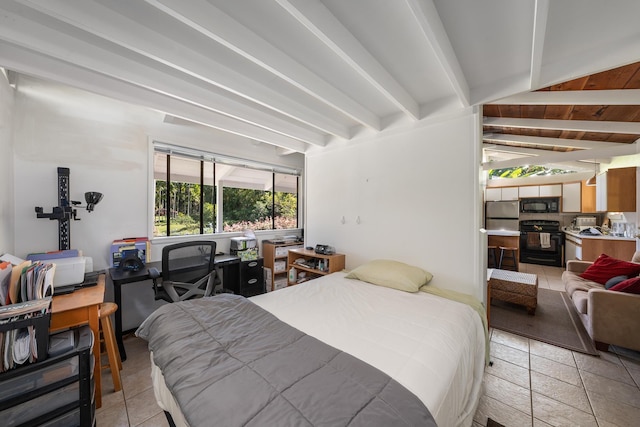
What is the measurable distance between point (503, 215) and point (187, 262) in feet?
24.1

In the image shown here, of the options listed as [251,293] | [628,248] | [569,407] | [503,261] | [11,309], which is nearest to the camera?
[11,309]

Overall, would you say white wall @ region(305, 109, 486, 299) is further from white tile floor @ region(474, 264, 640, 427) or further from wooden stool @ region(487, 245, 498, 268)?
wooden stool @ region(487, 245, 498, 268)

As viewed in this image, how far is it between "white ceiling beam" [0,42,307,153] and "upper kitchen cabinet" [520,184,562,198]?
7.35 m

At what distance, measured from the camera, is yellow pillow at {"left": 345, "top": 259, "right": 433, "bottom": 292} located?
229cm

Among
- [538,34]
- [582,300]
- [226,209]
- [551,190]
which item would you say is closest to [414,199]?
[538,34]

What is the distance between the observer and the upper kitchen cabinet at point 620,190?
3699mm

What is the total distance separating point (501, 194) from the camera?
20.8 feet

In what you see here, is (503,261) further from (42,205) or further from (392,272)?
(42,205)

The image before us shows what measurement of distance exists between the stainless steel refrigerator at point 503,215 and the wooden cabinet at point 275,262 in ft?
18.6

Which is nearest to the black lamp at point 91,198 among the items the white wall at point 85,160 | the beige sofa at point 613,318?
the white wall at point 85,160

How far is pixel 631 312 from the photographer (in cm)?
213

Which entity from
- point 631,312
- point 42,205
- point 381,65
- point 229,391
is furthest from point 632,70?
point 42,205

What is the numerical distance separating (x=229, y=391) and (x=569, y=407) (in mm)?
2440

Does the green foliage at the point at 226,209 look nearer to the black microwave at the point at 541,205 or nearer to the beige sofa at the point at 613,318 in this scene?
the beige sofa at the point at 613,318
